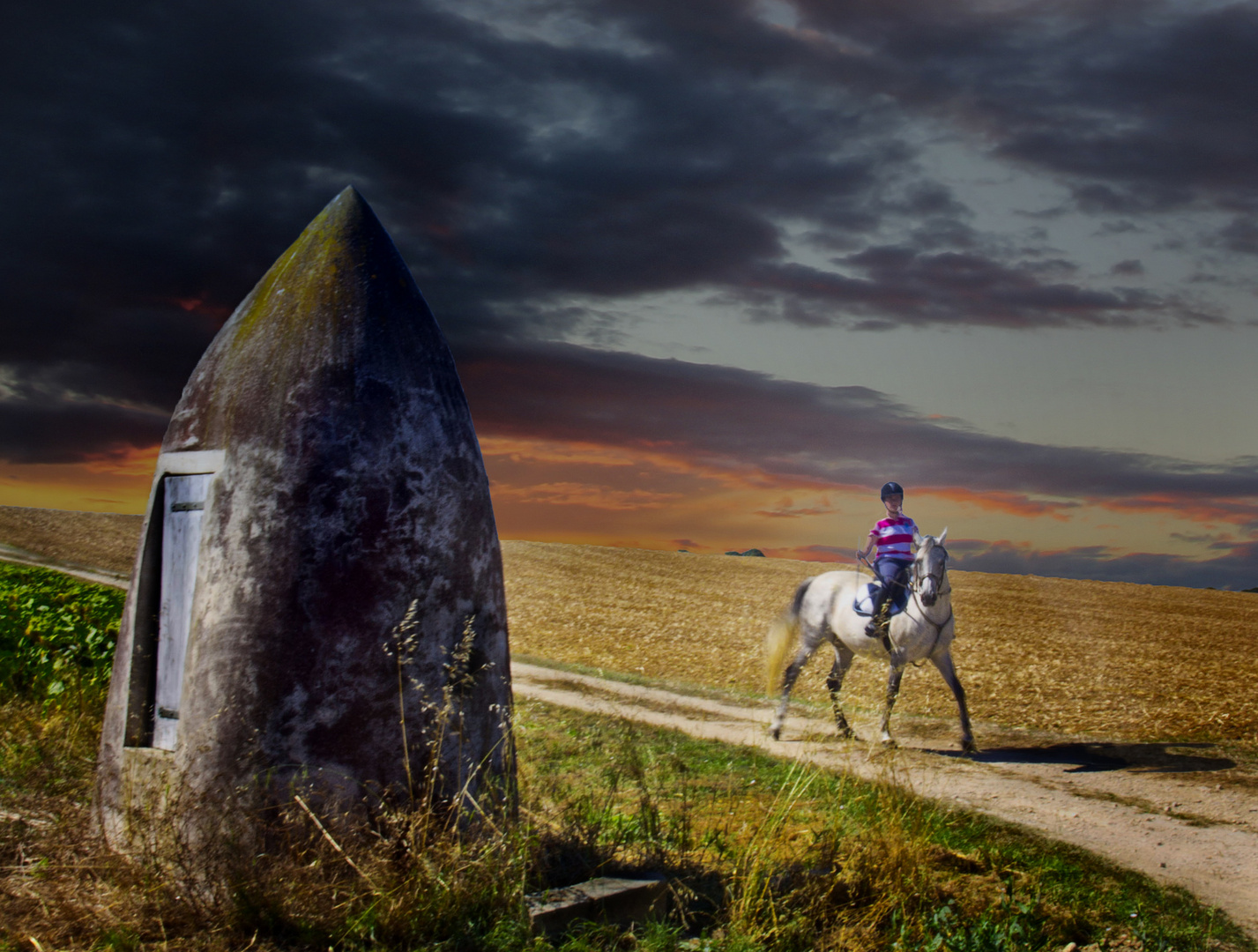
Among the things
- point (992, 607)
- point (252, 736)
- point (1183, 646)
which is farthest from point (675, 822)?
point (992, 607)

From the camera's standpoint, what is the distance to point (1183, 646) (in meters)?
21.6

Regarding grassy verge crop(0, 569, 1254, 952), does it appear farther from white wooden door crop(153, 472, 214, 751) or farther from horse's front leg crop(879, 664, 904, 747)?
horse's front leg crop(879, 664, 904, 747)

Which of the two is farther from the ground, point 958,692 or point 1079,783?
point 958,692

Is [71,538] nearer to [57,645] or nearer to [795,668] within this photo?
[57,645]

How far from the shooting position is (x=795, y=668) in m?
10.9

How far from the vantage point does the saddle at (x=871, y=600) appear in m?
10.2

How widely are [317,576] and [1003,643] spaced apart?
1951 cm

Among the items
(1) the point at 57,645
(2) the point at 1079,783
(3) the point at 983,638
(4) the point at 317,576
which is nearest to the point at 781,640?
(2) the point at 1079,783

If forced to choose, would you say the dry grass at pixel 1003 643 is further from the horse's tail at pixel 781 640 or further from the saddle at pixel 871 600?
the horse's tail at pixel 781 640

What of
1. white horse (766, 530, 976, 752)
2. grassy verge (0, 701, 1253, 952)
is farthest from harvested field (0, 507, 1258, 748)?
grassy verge (0, 701, 1253, 952)

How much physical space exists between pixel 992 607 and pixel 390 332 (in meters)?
27.8

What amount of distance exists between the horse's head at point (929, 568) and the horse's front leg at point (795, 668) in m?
1.60

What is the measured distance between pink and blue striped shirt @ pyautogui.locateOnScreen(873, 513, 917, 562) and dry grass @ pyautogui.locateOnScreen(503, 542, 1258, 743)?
1.52 meters

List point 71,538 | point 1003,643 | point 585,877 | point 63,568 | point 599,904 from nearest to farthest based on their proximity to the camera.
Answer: point 599,904
point 585,877
point 1003,643
point 63,568
point 71,538
